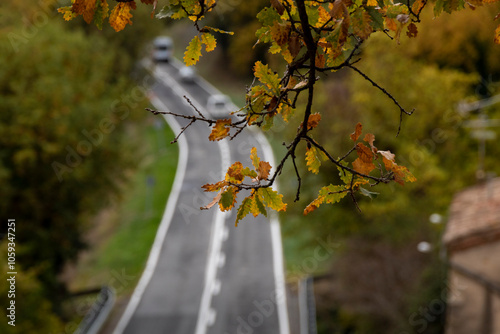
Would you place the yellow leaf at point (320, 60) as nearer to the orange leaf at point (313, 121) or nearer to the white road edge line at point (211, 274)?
the orange leaf at point (313, 121)

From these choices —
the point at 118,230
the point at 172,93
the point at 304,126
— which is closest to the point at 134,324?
the point at 118,230

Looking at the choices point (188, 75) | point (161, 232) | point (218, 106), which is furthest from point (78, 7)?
point (188, 75)

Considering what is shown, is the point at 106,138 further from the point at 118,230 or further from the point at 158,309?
the point at 118,230

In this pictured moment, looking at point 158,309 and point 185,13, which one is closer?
point 185,13

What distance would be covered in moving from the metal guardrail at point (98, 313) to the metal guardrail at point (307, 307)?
644cm

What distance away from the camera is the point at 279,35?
9.31 ft

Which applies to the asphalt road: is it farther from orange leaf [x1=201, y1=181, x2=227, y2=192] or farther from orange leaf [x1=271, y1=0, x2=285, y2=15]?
orange leaf [x1=271, y1=0, x2=285, y2=15]

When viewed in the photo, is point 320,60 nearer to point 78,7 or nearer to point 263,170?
point 263,170

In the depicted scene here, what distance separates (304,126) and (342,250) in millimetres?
17759

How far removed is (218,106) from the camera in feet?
116

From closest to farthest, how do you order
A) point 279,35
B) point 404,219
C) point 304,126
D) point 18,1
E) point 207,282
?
point 279,35
point 304,126
point 404,219
point 207,282
point 18,1

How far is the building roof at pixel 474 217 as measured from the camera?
11664mm

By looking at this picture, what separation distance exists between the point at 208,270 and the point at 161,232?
4208 millimetres

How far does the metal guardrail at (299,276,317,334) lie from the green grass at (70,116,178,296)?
6.70 m
